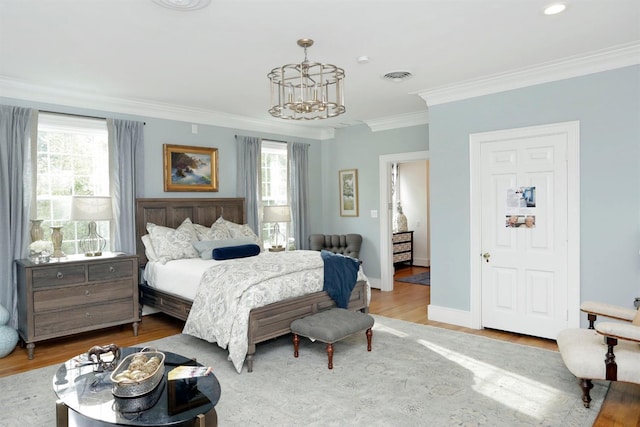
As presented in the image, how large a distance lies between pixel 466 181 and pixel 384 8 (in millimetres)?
2373

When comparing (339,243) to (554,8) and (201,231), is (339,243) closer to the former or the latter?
(201,231)

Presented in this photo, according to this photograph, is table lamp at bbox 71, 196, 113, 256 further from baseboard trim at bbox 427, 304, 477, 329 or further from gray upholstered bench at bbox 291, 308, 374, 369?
baseboard trim at bbox 427, 304, 477, 329

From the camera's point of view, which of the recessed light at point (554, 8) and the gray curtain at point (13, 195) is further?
the gray curtain at point (13, 195)

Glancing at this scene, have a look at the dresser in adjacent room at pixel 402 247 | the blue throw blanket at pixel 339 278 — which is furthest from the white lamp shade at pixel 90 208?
the dresser in adjacent room at pixel 402 247

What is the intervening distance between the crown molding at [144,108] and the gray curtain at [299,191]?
0.32m

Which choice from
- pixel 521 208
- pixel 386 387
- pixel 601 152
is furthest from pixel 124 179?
pixel 601 152

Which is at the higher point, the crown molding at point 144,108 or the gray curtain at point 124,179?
the crown molding at point 144,108

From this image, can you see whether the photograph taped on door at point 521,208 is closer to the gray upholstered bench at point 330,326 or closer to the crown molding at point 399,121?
the gray upholstered bench at point 330,326

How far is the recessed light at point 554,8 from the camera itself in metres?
2.73

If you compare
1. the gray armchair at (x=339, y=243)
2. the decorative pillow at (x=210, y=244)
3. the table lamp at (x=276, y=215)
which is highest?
the table lamp at (x=276, y=215)

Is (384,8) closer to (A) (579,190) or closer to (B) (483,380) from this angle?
(A) (579,190)

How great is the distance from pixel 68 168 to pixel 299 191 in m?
3.21

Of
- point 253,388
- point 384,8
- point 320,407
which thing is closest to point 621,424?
point 320,407

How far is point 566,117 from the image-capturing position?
3904mm
